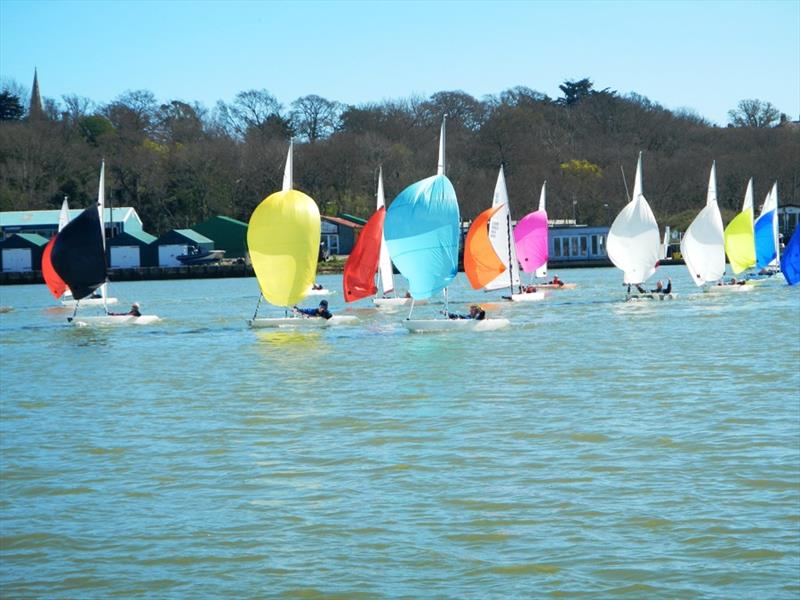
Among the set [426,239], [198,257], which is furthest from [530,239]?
[198,257]

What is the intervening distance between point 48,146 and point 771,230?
213ft

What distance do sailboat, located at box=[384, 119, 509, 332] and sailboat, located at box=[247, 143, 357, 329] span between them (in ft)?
8.50

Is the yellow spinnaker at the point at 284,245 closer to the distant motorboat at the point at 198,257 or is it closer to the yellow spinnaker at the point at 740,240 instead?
the yellow spinnaker at the point at 740,240

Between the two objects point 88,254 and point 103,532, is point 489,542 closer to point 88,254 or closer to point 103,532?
point 103,532

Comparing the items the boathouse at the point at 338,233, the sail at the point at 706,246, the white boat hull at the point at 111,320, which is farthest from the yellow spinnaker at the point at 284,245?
the boathouse at the point at 338,233

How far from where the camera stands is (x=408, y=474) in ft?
52.9

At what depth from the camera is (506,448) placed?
17.7 metres

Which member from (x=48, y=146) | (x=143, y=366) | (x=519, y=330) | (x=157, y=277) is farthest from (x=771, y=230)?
(x=48, y=146)

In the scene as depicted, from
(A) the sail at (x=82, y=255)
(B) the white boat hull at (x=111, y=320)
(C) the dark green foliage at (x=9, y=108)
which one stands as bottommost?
(B) the white boat hull at (x=111, y=320)

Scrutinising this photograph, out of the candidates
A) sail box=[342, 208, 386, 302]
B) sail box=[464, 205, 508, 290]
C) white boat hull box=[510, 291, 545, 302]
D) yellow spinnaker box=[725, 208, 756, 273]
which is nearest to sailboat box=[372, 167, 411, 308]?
sail box=[464, 205, 508, 290]

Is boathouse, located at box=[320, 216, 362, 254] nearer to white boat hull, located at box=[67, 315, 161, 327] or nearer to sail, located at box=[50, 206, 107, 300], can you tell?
white boat hull, located at box=[67, 315, 161, 327]

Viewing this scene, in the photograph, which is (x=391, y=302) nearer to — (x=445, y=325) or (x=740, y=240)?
(x=445, y=325)

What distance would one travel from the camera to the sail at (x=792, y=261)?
54219 mm

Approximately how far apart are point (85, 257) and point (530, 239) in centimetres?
2178
